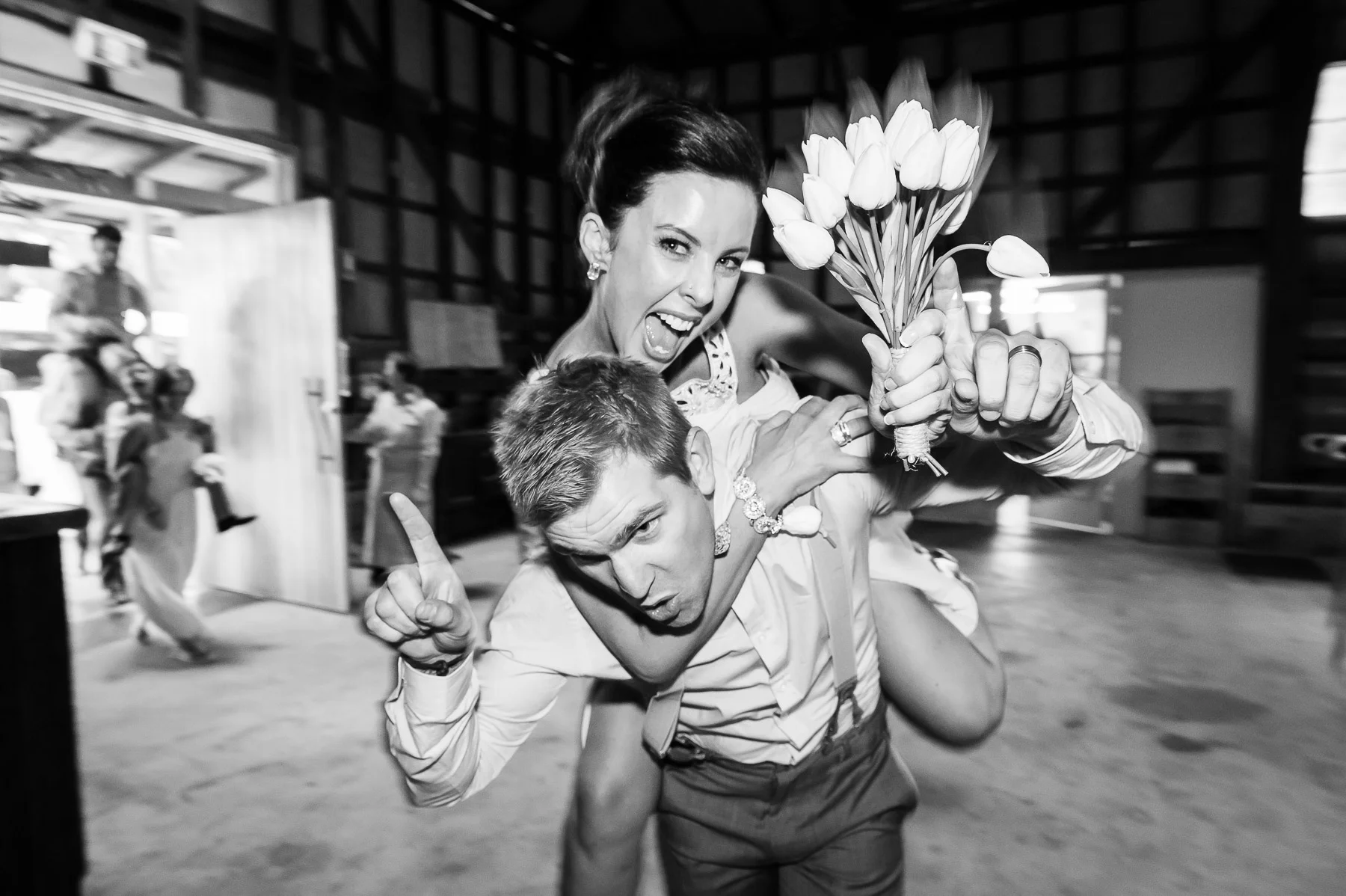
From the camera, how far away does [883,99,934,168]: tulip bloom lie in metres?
0.88

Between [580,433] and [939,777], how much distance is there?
2767mm

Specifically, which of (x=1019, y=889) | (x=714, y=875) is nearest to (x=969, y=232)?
(x=1019, y=889)

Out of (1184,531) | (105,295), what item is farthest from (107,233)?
(1184,531)

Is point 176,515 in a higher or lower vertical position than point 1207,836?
higher

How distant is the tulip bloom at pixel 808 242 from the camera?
2.97ft

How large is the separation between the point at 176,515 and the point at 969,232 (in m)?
7.03

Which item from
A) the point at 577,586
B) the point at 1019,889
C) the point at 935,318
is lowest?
the point at 1019,889

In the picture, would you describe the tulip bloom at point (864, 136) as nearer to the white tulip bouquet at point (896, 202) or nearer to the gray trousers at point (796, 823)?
the white tulip bouquet at point (896, 202)

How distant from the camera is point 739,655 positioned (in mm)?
1345

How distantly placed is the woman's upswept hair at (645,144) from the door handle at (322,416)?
408 centimetres

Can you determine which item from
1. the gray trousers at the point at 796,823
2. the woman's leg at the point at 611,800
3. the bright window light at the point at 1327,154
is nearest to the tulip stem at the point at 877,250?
the gray trousers at the point at 796,823

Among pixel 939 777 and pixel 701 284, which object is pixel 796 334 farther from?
pixel 939 777

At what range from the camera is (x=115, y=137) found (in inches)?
227

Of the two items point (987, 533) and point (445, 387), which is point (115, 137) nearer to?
point (445, 387)
